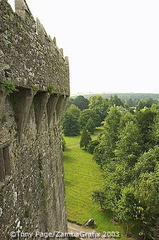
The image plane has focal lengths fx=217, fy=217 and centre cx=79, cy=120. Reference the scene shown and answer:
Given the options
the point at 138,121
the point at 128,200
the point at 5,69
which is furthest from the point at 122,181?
the point at 5,69

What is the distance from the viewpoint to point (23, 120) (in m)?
6.54

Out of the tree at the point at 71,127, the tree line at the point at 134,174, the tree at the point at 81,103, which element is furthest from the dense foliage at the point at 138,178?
the tree at the point at 81,103

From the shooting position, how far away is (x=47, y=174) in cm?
971

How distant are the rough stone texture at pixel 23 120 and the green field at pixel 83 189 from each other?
18.5 m

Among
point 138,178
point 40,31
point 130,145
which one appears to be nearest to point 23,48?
point 40,31

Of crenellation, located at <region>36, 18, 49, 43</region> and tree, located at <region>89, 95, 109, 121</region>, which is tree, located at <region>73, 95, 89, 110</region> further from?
crenellation, located at <region>36, 18, 49, 43</region>

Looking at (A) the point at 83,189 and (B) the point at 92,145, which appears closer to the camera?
(A) the point at 83,189

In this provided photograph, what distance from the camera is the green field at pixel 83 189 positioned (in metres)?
26.1

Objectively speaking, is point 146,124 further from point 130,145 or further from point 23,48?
point 23,48

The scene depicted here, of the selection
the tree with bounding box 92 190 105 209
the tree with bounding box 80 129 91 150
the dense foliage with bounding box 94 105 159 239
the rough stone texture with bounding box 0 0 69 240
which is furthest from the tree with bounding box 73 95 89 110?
the rough stone texture with bounding box 0 0 69 240

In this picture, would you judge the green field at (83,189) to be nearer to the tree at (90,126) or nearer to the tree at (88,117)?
the tree at (90,126)

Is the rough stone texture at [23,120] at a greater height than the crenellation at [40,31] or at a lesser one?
lesser

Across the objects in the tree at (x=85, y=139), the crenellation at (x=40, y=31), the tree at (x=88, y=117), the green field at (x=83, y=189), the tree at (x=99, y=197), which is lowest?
the green field at (x=83, y=189)

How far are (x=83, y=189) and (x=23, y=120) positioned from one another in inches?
1211
